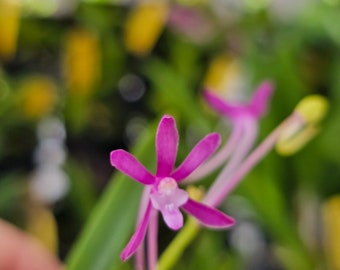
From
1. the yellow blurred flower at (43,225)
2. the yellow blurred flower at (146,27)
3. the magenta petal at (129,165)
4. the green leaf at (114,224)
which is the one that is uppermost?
the magenta petal at (129,165)

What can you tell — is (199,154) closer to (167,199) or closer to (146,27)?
(167,199)

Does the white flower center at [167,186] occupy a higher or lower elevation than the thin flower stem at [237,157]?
higher

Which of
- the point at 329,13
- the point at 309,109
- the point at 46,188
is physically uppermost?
the point at 309,109

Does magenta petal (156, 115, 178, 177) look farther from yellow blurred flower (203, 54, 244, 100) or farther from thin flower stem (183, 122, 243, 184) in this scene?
yellow blurred flower (203, 54, 244, 100)

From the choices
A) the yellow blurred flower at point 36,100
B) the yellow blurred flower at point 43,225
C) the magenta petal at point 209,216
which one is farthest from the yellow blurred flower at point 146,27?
the magenta petal at point 209,216

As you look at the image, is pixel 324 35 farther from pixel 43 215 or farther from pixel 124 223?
pixel 124 223

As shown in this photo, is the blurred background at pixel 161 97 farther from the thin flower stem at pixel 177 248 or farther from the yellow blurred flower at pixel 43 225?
the thin flower stem at pixel 177 248

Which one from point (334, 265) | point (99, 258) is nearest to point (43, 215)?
point (334, 265)
